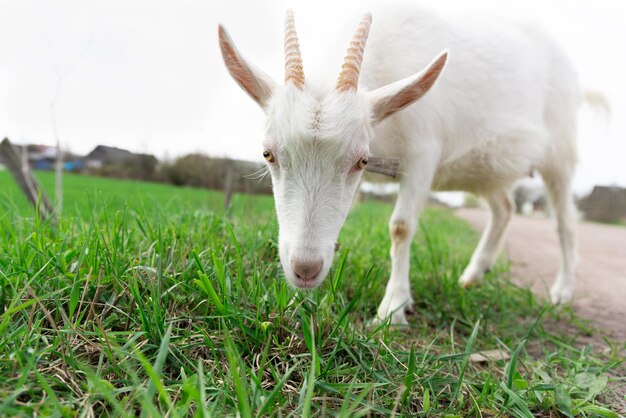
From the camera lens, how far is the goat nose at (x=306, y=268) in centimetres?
171

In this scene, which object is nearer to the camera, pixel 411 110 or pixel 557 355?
pixel 557 355

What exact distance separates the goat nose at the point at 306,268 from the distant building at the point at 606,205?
93.1ft

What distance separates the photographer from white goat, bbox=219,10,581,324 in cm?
189

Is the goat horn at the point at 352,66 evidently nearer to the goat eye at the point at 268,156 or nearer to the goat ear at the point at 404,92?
the goat ear at the point at 404,92

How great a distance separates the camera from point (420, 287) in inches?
127

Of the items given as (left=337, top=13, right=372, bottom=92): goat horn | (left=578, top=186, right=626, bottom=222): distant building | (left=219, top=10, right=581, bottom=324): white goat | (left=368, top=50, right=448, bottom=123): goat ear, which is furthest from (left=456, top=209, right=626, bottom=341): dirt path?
(left=578, top=186, right=626, bottom=222): distant building

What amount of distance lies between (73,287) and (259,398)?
0.83 m

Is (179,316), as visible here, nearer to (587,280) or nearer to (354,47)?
(354,47)

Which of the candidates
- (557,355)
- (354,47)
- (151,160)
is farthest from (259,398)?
(151,160)

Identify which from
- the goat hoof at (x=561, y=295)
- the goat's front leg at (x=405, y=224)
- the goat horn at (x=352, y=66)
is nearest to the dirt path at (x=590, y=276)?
the goat hoof at (x=561, y=295)

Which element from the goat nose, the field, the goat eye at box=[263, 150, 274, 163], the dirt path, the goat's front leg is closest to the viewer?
the field

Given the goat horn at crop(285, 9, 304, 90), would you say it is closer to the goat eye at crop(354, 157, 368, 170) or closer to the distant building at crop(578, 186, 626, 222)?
the goat eye at crop(354, 157, 368, 170)

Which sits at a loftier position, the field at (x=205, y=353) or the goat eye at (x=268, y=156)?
the goat eye at (x=268, y=156)

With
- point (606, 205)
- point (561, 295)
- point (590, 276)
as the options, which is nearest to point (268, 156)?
point (561, 295)
